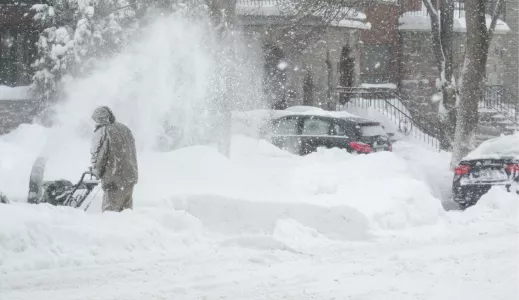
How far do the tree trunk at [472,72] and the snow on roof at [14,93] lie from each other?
14.4 metres

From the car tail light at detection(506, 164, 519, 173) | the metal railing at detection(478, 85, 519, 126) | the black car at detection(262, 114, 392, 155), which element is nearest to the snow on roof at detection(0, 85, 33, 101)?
the black car at detection(262, 114, 392, 155)

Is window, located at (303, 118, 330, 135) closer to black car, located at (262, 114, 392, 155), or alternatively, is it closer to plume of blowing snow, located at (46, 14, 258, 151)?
black car, located at (262, 114, 392, 155)

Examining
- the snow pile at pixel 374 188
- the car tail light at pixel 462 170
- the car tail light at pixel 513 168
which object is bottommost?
the snow pile at pixel 374 188

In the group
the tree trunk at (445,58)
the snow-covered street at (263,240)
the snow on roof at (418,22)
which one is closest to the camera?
the snow-covered street at (263,240)

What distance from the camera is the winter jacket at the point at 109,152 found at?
876 centimetres

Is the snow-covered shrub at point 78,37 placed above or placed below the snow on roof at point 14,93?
above

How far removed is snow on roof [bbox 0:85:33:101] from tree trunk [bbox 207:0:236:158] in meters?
10.8

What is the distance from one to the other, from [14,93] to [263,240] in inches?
694

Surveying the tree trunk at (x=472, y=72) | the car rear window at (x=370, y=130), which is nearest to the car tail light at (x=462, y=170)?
the car rear window at (x=370, y=130)

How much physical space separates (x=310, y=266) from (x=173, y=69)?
36.5ft

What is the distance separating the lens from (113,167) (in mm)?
8773

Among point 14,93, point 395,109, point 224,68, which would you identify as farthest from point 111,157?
point 395,109

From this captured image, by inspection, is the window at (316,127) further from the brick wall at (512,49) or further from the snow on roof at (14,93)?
the brick wall at (512,49)

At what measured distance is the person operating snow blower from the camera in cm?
876
